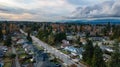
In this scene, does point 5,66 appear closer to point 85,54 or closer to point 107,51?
point 85,54

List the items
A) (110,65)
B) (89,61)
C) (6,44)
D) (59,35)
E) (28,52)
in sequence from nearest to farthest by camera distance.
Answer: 1. (110,65)
2. (89,61)
3. (28,52)
4. (6,44)
5. (59,35)

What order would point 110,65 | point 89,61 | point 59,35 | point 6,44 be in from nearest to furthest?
1. point 110,65
2. point 89,61
3. point 6,44
4. point 59,35

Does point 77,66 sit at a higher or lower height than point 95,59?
lower

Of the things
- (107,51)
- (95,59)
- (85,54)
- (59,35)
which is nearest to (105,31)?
(59,35)

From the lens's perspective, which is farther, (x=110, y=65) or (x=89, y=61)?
(x=89, y=61)

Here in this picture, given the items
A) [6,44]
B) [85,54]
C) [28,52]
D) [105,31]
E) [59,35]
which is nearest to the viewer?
[85,54]

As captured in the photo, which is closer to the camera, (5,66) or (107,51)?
(5,66)

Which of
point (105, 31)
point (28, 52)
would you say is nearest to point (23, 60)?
point (28, 52)

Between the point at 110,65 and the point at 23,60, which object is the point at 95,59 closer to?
the point at 110,65

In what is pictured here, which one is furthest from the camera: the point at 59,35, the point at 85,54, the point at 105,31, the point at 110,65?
the point at 105,31
